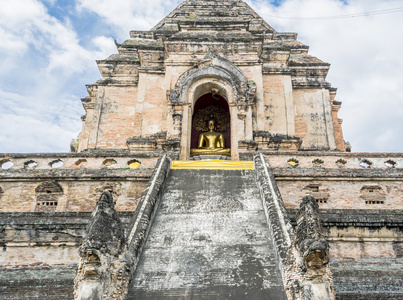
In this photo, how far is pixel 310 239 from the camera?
668cm

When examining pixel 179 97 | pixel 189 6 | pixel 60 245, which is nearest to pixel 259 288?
pixel 60 245

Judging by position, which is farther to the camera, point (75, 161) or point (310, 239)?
point (75, 161)

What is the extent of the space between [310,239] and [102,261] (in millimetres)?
3424

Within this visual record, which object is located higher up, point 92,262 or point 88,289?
point 92,262

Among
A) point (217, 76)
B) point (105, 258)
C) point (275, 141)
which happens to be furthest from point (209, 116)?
point (105, 258)

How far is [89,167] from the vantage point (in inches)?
513

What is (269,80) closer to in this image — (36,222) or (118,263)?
(36,222)

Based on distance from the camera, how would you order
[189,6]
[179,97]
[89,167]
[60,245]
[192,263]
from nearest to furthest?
1. [192,263]
2. [60,245]
3. [89,167]
4. [179,97]
5. [189,6]

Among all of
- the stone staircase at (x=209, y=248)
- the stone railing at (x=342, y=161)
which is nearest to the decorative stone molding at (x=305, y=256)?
the stone staircase at (x=209, y=248)

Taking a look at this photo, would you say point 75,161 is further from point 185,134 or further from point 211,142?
point 211,142

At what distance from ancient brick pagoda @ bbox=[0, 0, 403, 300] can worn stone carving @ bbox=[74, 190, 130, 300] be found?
0.02m

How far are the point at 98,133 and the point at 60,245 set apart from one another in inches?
351

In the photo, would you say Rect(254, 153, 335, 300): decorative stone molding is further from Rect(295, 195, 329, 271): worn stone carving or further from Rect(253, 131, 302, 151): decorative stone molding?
Rect(253, 131, 302, 151): decorative stone molding

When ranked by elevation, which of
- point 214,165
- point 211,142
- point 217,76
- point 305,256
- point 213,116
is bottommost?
point 305,256
